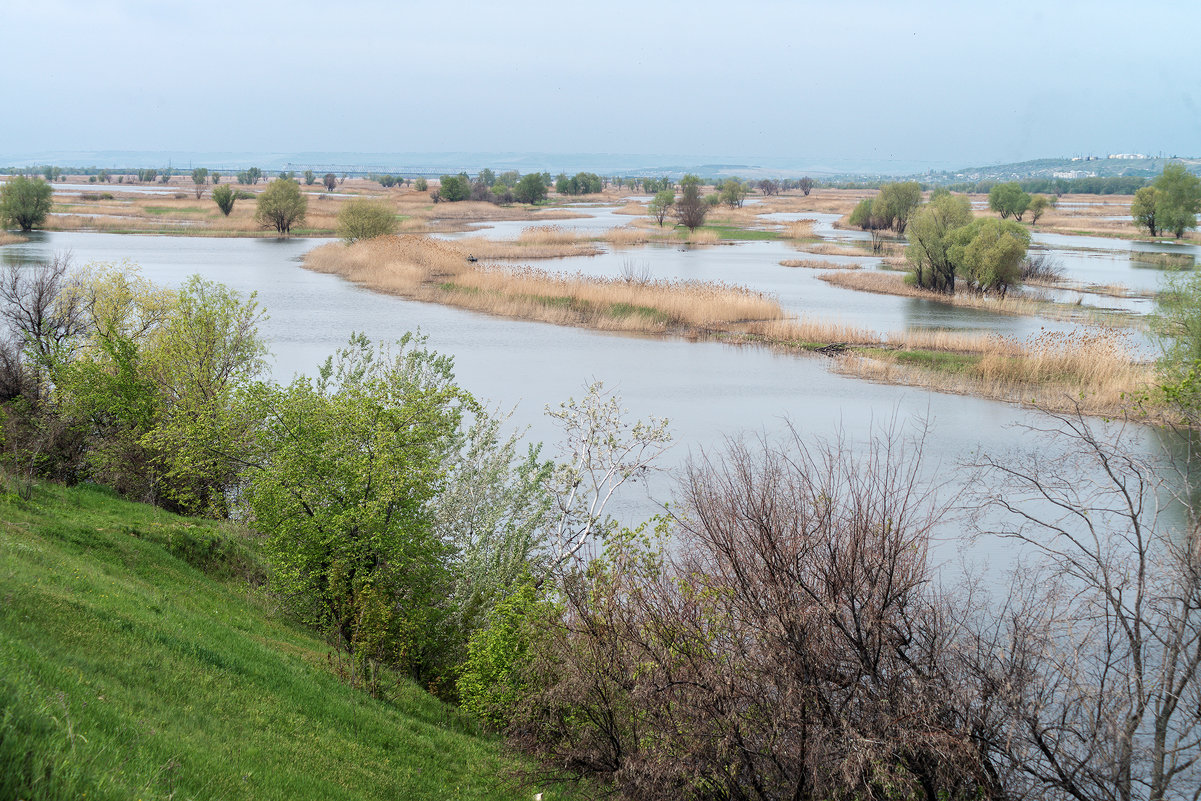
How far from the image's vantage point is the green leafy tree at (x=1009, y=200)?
10212 cm

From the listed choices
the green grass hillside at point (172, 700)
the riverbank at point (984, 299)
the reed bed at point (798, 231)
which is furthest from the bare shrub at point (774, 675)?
the reed bed at point (798, 231)

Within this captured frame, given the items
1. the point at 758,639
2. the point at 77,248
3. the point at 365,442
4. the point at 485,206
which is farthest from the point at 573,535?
the point at 485,206

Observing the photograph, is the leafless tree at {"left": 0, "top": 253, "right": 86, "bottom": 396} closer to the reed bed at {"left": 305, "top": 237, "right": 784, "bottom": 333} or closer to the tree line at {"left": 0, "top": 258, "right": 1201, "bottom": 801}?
the tree line at {"left": 0, "top": 258, "right": 1201, "bottom": 801}

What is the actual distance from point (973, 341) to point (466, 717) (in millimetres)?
29061

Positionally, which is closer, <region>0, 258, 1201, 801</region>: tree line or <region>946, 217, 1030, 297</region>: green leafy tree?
<region>0, 258, 1201, 801</region>: tree line

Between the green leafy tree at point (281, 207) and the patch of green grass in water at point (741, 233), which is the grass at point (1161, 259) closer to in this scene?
the patch of green grass in water at point (741, 233)

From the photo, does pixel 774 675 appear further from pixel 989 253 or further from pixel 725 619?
pixel 989 253

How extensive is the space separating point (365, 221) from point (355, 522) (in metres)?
55.3

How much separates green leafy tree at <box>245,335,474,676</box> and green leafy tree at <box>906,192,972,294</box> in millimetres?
44096

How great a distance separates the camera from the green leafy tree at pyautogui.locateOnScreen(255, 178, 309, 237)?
258 ft

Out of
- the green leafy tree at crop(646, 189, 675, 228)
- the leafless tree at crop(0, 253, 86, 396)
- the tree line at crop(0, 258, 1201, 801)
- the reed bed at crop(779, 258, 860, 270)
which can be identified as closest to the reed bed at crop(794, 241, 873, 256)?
the reed bed at crop(779, 258, 860, 270)

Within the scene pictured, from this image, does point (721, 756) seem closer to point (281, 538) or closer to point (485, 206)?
point (281, 538)

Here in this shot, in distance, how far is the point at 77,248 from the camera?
5844cm

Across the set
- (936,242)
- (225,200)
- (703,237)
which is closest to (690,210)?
(703,237)
